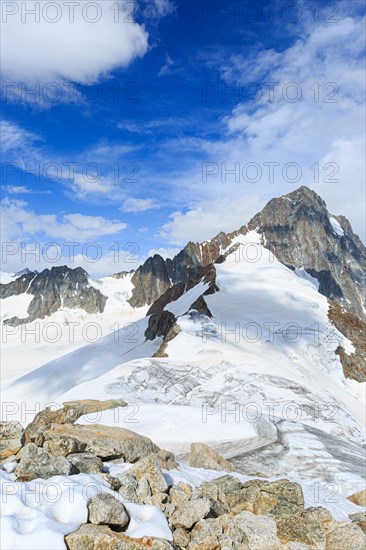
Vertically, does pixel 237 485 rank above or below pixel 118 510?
below

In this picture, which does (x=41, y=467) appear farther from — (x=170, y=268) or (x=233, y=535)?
(x=170, y=268)

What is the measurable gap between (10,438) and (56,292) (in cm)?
17126

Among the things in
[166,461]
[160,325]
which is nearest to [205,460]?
[166,461]

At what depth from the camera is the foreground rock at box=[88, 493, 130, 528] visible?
7.59 meters

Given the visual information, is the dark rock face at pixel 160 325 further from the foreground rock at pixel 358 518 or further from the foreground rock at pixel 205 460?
the foreground rock at pixel 358 518

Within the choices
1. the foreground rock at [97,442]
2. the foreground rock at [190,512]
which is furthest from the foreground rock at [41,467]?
the foreground rock at [190,512]

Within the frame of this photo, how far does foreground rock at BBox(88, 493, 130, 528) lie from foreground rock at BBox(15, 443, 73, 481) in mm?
1626

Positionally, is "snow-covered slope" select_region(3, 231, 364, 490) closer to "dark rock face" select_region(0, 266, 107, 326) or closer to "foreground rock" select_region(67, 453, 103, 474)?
"foreground rock" select_region(67, 453, 103, 474)

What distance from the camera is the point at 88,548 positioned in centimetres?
692

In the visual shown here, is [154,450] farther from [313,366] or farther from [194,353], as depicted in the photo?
[313,366]

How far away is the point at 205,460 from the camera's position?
14266 mm

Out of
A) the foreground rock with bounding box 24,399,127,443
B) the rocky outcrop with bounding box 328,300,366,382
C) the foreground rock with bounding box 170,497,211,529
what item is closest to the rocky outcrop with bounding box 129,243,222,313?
the rocky outcrop with bounding box 328,300,366,382

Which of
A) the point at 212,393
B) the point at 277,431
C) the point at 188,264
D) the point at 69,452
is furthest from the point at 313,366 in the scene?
the point at 188,264

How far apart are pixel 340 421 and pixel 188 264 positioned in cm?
14572
